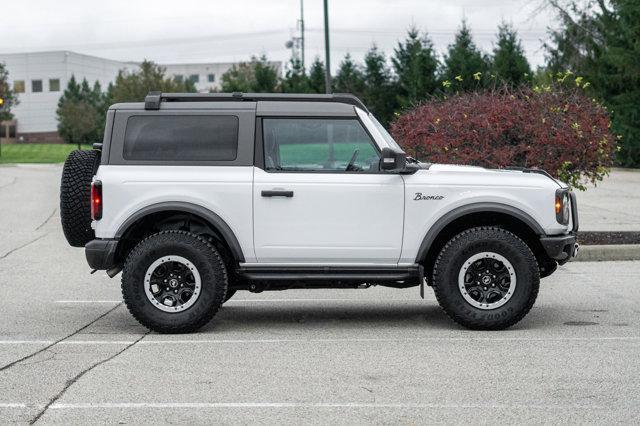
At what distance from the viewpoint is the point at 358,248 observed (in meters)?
8.88

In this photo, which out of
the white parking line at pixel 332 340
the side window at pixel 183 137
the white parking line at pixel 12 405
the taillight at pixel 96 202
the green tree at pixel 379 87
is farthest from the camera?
the green tree at pixel 379 87

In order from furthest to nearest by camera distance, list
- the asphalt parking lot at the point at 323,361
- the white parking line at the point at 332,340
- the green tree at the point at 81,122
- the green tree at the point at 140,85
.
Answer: the green tree at the point at 81,122 → the green tree at the point at 140,85 → the white parking line at the point at 332,340 → the asphalt parking lot at the point at 323,361

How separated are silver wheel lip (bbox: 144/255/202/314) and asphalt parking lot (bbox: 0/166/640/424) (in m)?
0.25

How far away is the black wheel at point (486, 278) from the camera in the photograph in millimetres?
8789

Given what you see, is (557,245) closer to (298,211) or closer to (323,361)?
(298,211)

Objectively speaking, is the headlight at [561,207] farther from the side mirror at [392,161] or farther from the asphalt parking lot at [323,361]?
the side mirror at [392,161]

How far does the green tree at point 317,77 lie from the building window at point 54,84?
8185cm

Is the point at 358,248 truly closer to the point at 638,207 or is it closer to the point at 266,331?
the point at 266,331

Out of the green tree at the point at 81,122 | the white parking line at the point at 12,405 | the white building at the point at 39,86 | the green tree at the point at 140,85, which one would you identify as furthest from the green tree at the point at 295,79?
the white building at the point at 39,86

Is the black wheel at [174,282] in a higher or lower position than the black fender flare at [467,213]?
lower

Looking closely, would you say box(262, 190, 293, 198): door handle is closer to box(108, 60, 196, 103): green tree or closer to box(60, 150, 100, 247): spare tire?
box(60, 150, 100, 247): spare tire

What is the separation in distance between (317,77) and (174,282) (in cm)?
5024

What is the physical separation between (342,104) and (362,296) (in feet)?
9.68

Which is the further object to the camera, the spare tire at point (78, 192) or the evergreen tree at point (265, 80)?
the evergreen tree at point (265, 80)
